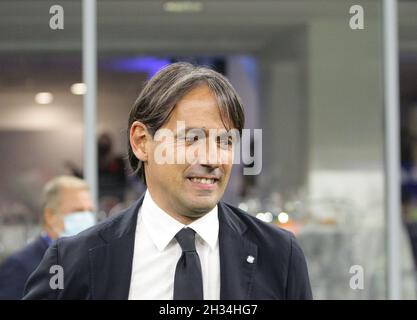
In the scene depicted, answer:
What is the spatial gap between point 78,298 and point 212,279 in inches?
9.0

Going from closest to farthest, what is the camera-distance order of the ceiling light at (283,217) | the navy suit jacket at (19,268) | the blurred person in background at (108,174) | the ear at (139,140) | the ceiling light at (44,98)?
the ear at (139,140) → the navy suit jacket at (19,268) → the blurred person in background at (108,174) → the ceiling light at (283,217) → the ceiling light at (44,98)

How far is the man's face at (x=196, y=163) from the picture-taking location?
149 centimetres

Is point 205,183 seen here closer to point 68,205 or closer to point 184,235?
point 184,235

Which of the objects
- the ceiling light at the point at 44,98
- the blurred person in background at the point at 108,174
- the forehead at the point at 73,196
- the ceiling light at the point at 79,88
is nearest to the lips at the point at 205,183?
the forehead at the point at 73,196

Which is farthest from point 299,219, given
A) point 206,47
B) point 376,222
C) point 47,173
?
point 47,173

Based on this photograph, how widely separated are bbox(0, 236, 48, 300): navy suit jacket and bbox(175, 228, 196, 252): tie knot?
197cm

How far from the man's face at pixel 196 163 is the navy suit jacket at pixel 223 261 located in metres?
0.08

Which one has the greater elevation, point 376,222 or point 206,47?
point 206,47

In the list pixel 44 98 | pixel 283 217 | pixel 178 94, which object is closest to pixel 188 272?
pixel 178 94

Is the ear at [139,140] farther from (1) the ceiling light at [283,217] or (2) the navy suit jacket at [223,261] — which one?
(1) the ceiling light at [283,217]

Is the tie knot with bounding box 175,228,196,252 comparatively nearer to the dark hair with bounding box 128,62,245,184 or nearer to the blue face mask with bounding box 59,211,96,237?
the dark hair with bounding box 128,62,245,184

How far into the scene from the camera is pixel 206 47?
6262 mm

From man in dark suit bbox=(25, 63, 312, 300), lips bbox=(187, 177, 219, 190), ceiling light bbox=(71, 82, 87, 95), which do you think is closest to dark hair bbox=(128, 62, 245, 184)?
man in dark suit bbox=(25, 63, 312, 300)
